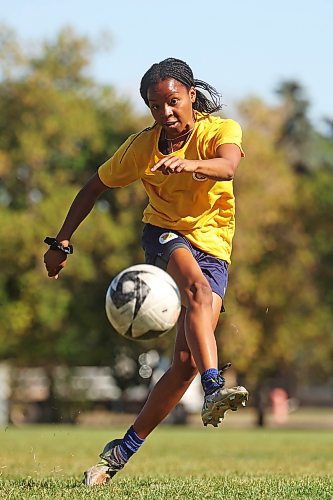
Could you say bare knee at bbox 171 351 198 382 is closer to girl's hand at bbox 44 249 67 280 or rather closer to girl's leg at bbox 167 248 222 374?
girl's leg at bbox 167 248 222 374

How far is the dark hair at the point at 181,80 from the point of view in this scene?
22.9 feet

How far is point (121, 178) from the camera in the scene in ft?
24.4

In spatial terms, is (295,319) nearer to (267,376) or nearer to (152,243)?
(267,376)

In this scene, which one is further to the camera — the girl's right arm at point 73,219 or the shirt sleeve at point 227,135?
the girl's right arm at point 73,219

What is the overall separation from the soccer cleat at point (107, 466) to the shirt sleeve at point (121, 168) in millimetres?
1590

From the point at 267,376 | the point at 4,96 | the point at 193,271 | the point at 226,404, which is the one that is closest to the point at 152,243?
the point at 193,271

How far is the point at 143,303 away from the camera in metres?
6.54

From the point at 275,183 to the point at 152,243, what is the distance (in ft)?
99.2

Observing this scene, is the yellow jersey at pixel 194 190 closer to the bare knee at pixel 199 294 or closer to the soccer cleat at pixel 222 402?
the bare knee at pixel 199 294

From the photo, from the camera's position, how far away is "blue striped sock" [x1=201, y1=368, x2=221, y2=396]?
6.36 meters

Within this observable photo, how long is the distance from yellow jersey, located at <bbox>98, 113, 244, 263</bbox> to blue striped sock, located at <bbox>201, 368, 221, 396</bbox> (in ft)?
2.99

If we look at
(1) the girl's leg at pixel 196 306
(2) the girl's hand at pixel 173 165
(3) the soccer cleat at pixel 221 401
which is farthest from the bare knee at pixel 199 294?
(2) the girl's hand at pixel 173 165

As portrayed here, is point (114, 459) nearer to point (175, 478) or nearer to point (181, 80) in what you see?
point (175, 478)

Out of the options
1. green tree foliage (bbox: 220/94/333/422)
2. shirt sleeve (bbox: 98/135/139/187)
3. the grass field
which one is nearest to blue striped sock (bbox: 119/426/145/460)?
the grass field
